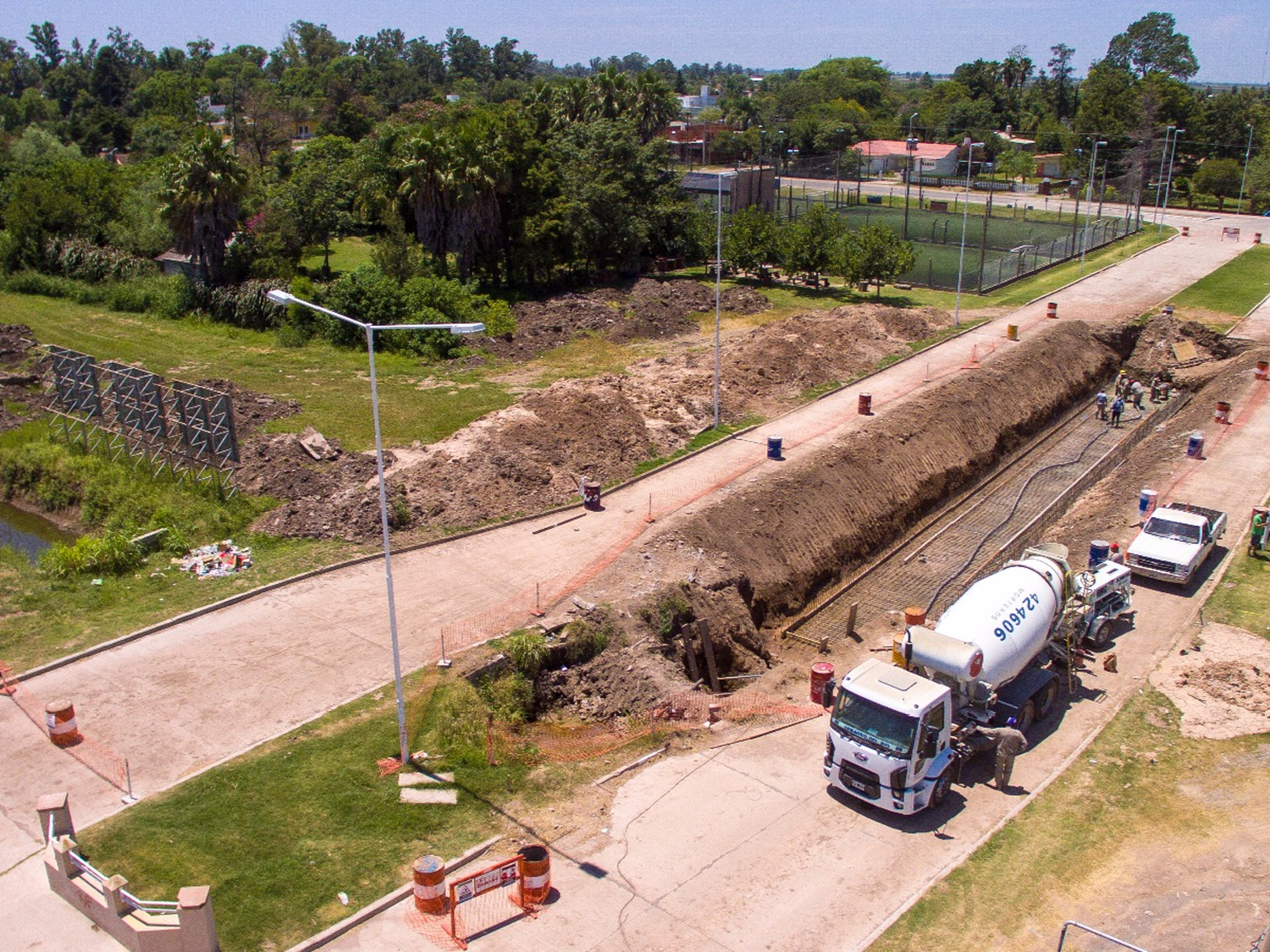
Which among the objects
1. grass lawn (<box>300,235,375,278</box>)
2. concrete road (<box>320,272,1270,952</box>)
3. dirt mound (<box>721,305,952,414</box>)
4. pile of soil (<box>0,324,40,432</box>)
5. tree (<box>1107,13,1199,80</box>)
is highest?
tree (<box>1107,13,1199,80</box>)

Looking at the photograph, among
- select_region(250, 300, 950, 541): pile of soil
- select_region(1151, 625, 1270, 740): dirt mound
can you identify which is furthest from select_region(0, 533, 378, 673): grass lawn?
select_region(1151, 625, 1270, 740): dirt mound

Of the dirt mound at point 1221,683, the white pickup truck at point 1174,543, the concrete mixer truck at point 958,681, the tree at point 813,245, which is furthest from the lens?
the tree at point 813,245

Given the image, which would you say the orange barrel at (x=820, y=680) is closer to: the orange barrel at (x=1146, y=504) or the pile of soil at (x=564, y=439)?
the pile of soil at (x=564, y=439)

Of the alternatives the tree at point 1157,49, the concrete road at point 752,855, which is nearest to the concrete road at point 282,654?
the concrete road at point 752,855

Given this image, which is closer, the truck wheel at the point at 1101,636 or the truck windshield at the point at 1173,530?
the truck wheel at the point at 1101,636

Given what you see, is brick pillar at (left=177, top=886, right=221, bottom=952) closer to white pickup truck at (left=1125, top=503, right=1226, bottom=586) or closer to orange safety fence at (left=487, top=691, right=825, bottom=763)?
orange safety fence at (left=487, top=691, right=825, bottom=763)

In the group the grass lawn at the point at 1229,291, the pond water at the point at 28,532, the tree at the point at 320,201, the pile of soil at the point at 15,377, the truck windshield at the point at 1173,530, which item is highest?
the tree at the point at 320,201
